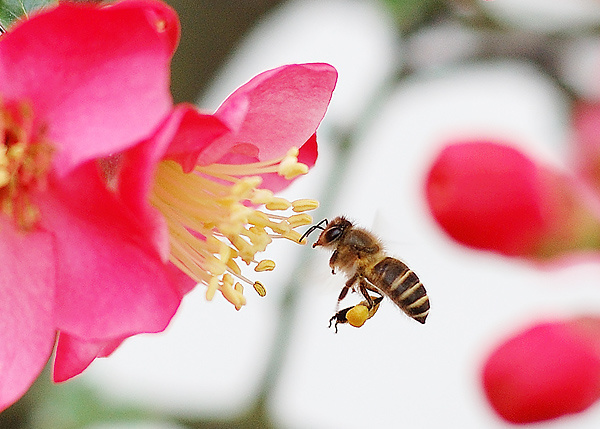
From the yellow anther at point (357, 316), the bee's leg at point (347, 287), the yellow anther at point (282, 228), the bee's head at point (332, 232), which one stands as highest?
the yellow anther at point (282, 228)

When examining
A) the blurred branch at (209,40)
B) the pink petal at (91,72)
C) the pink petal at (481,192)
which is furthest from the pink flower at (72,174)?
the blurred branch at (209,40)

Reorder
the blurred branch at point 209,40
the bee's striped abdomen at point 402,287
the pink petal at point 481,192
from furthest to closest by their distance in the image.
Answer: the blurred branch at point 209,40, the pink petal at point 481,192, the bee's striped abdomen at point 402,287

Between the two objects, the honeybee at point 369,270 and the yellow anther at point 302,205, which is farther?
the honeybee at point 369,270

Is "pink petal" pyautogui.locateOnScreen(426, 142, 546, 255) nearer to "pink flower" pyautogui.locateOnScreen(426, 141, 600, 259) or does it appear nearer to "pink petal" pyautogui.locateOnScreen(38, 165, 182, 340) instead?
"pink flower" pyautogui.locateOnScreen(426, 141, 600, 259)

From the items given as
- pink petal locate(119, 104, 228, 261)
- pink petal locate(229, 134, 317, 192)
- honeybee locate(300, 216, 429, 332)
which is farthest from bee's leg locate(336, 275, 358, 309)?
pink petal locate(119, 104, 228, 261)

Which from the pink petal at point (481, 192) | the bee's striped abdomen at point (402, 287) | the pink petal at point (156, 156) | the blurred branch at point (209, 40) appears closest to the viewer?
the pink petal at point (156, 156)

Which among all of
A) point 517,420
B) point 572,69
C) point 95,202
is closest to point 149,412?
point 517,420

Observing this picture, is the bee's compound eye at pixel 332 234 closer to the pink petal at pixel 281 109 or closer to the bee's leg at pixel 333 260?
the bee's leg at pixel 333 260

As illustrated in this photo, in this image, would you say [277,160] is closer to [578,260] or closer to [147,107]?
[147,107]
